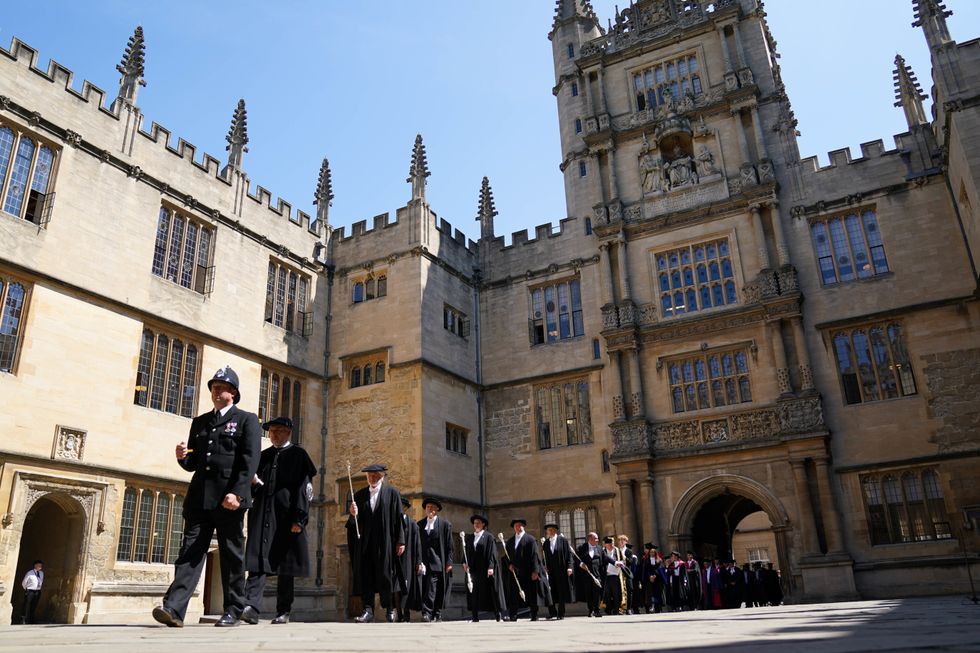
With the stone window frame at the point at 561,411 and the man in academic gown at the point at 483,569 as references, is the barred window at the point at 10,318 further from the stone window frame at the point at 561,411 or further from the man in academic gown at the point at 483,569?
the stone window frame at the point at 561,411

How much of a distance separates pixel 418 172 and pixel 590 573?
13480mm

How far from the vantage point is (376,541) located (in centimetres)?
957

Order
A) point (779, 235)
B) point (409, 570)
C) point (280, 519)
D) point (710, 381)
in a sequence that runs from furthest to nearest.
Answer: point (779, 235), point (710, 381), point (409, 570), point (280, 519)

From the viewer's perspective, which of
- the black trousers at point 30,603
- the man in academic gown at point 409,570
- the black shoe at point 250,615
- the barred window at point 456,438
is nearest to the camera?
the black shoe at point 250,615

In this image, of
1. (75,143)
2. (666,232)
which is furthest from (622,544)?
(75,143)

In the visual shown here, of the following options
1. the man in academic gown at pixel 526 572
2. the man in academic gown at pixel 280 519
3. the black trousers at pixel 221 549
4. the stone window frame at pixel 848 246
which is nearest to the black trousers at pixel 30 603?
the man in academic gown at pixel 526 572

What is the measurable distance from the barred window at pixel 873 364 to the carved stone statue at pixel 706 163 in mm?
6021

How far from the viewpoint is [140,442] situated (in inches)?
640

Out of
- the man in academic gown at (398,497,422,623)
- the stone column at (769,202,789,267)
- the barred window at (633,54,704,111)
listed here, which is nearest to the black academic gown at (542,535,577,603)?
the man in academic gown at (398,497,422,623)

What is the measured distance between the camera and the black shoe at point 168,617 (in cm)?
593

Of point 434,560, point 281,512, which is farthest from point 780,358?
point 281,512

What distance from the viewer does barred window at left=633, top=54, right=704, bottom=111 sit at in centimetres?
2373

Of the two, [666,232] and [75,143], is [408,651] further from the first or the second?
[666,232]

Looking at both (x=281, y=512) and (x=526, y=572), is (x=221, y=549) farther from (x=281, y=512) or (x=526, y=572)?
(x=526, y=572)
